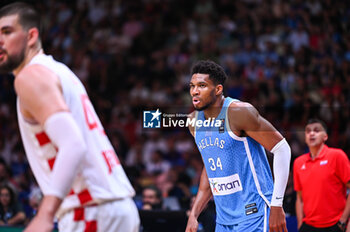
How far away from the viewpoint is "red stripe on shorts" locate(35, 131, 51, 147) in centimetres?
256

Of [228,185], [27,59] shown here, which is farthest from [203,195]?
[27,59]

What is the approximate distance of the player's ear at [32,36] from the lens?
8.86 ft

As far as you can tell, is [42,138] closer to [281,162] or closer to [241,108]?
[241,108]

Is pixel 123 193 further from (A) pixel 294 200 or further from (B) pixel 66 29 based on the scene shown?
(B) pixel 66 29

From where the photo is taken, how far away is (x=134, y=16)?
14.9 meters

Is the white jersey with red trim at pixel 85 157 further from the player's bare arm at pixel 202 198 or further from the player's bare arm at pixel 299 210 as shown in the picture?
the player's bare arm at pixel 299 210

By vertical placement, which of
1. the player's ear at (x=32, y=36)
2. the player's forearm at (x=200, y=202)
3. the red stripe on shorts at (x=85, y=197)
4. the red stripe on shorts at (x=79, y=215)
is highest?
the player's ear at (x=32, y=36)

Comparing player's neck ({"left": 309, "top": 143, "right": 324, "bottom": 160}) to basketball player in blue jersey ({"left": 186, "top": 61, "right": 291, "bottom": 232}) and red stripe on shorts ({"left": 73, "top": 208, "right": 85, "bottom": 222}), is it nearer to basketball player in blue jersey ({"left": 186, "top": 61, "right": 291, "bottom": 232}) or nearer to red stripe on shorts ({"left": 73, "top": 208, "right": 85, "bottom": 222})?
basketball player in blue jersey ({"left": 186, "top": 61, "right": 291, "bottom": 232})

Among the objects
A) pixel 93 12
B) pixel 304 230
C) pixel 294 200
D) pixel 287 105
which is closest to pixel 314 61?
pixel 287 105

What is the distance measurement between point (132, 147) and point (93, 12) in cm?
556

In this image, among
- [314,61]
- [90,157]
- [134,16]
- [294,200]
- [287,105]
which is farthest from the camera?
[134,16]

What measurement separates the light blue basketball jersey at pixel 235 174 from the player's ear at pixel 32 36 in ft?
7.79

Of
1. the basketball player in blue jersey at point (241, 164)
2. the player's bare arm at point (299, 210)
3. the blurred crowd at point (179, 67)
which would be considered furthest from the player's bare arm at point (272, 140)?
the blurred crowd at point (179, 67)

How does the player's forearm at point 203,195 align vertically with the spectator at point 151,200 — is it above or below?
above
